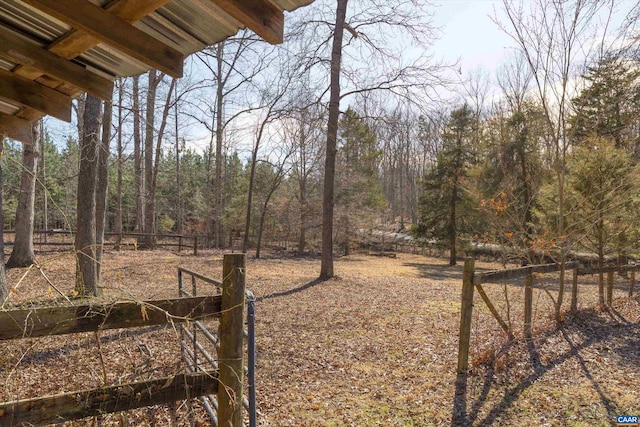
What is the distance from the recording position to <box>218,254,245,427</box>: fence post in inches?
87.4

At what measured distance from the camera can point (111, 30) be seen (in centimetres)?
181

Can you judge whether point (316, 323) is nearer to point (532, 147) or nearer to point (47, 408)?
point (47, 408)

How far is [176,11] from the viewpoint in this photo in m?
1.94

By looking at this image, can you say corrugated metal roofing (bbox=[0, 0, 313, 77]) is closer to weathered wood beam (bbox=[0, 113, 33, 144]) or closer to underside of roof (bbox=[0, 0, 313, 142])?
underside of roof (bbox=[0, 0, 313, 142])

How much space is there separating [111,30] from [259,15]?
73 centimetres

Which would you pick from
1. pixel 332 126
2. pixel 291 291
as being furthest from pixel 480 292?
pixel 332 126

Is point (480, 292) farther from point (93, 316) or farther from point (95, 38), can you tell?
point (95, 38)

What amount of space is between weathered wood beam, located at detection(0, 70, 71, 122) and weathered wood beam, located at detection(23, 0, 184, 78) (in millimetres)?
1234

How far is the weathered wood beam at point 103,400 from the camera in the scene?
1.71 metres

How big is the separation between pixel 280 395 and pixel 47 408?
9.10 feet

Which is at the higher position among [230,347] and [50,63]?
[50,63]

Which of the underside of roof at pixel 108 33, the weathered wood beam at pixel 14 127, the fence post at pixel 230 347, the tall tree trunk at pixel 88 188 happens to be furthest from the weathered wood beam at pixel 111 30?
the tall tree trunk at pixel 88 188

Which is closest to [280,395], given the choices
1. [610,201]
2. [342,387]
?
[342,387]

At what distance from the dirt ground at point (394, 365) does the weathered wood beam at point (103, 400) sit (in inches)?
10.1
